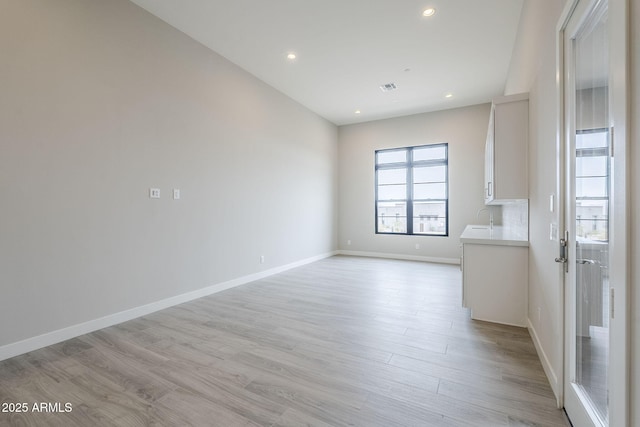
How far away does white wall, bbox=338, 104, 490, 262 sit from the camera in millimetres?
6195

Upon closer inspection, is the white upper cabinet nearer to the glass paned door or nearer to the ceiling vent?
the glass paned door

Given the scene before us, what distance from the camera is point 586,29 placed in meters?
1.47

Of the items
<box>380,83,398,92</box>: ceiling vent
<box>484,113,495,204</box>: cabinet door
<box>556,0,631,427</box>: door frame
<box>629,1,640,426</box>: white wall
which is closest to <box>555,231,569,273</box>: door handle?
<box>556,0,631,427</box>: door frame

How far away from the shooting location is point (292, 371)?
2.07 m

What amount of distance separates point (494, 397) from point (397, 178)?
585 cm

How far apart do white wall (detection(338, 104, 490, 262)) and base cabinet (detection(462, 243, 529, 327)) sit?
11.6 feet

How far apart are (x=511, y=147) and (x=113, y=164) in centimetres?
412

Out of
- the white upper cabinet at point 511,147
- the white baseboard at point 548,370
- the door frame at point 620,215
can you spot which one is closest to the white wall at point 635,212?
the door frame at point 620,215

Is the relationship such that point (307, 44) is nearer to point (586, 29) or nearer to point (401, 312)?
point (586, 29)

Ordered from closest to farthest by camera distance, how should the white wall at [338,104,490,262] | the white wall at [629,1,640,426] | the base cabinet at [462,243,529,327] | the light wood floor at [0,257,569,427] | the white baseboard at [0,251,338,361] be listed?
the white wall at [629,1,640,426], the light wood floor at [0,257,569,427], the white baseboard at [0,251,338,361], the base cabinet at [462,243,529,327], the white wall at [338,104,490,262]

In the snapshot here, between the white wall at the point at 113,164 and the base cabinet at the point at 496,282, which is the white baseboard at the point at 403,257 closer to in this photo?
the white wall at the point at 113,164

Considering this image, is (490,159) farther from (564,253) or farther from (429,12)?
(564,253)

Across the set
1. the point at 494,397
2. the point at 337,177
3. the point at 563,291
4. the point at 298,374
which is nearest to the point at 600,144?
the point at 563,291

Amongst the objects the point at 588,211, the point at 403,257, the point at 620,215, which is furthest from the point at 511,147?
the point at 403,257
